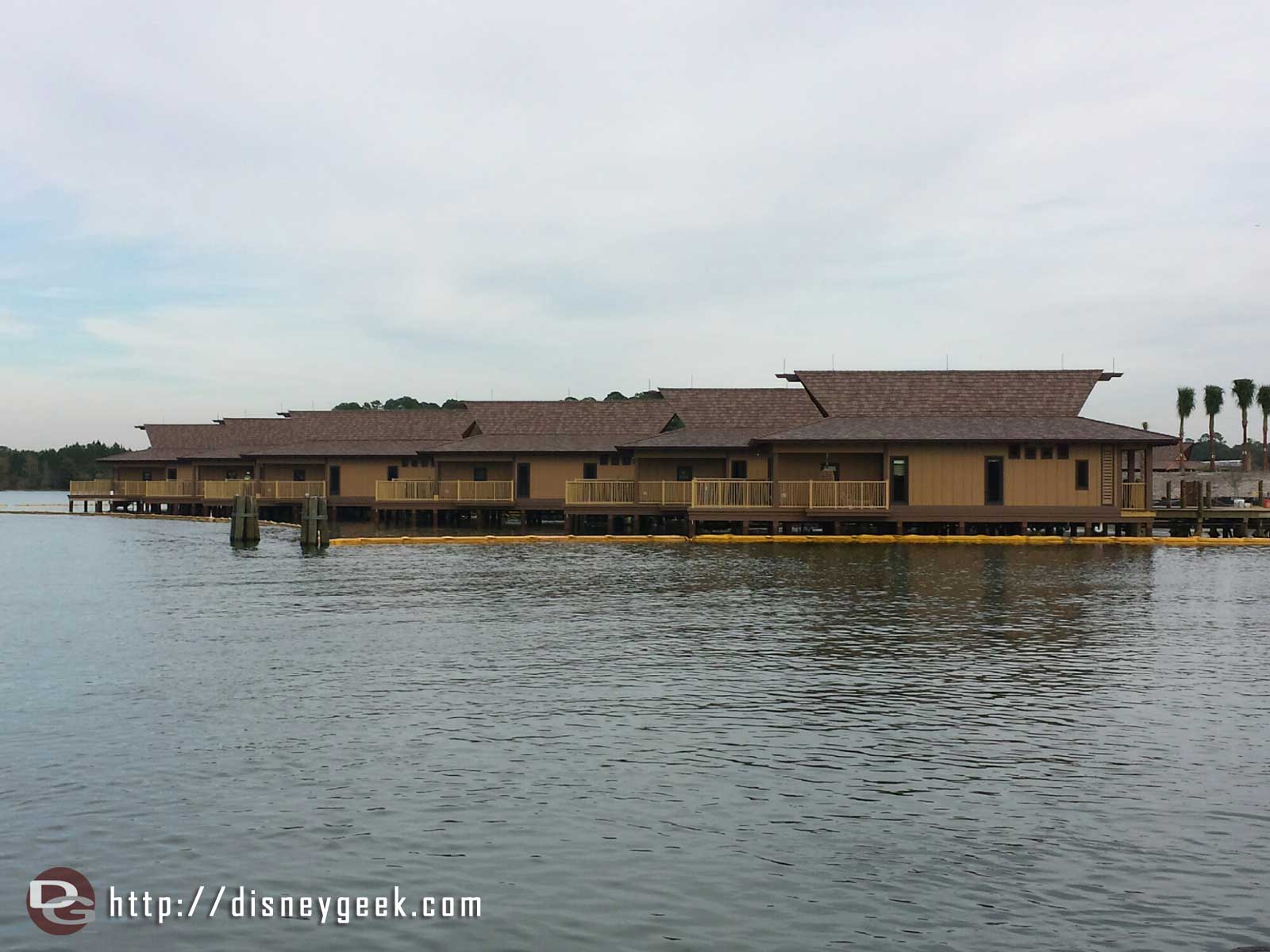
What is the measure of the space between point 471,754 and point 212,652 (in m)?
9.44

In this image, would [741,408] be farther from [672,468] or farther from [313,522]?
[313,522]

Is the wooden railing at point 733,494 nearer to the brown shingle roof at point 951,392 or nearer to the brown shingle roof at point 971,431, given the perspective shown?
the brown shingle roof at point 971,431

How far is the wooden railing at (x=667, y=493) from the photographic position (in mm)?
54094

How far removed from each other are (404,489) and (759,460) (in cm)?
2051

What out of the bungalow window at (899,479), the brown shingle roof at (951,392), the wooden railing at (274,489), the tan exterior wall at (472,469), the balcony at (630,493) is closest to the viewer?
the bungalow window at (899,479)

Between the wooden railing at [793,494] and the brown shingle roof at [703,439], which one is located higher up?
the brown shingle roof at [703,439]

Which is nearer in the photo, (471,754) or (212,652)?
(471,754)

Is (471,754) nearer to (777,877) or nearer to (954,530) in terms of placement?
(777,877)

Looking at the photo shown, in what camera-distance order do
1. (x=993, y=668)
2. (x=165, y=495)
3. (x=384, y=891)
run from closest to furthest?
(x=384, y=891)
(x=993, y=668)
(x=165, y=495)

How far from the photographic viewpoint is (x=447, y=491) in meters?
62.0

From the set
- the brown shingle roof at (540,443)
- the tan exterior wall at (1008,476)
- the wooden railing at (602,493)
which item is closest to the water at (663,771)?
the tan exterior wall at (1008,476)

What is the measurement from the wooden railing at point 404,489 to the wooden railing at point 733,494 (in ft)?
60.5

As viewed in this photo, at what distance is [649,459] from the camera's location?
5556 centimetres

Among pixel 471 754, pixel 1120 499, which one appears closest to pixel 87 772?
pixel 471 754
